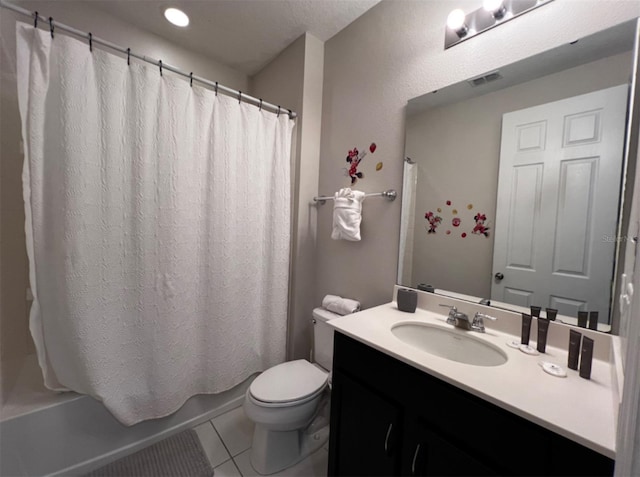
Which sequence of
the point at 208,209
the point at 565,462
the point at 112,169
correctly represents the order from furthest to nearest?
A: the point at 208,209, the point at 112,169, the point at 565,462

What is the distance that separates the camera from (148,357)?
1334 millimetres

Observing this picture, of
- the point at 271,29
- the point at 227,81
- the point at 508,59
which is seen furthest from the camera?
the point at 227,81

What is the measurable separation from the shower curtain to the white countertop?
92 cm

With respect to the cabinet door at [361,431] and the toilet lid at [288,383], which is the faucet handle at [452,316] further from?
the toilet lid at [288,383]

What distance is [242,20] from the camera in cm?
162

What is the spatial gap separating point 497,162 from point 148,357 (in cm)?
192

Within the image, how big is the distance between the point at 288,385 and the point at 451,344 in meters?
0.80

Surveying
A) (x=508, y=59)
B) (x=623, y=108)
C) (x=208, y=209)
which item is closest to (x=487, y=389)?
(x=623, y=108)

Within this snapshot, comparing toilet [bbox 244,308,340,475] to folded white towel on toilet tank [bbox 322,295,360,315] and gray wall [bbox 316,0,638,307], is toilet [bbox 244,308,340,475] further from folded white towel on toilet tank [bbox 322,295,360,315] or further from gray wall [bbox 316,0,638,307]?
gray wall [bbox 316,0,638,307]

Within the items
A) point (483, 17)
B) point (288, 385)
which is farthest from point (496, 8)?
point (288, 385)

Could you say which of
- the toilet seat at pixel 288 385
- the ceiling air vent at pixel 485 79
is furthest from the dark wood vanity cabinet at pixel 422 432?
the ceiling air vent at pixel 485 79

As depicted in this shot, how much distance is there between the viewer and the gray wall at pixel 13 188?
4.47 feet

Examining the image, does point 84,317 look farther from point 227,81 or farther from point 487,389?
point 227,81

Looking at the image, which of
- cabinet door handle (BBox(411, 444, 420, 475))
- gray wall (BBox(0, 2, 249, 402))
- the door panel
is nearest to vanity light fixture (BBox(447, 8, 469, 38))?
the door panel
